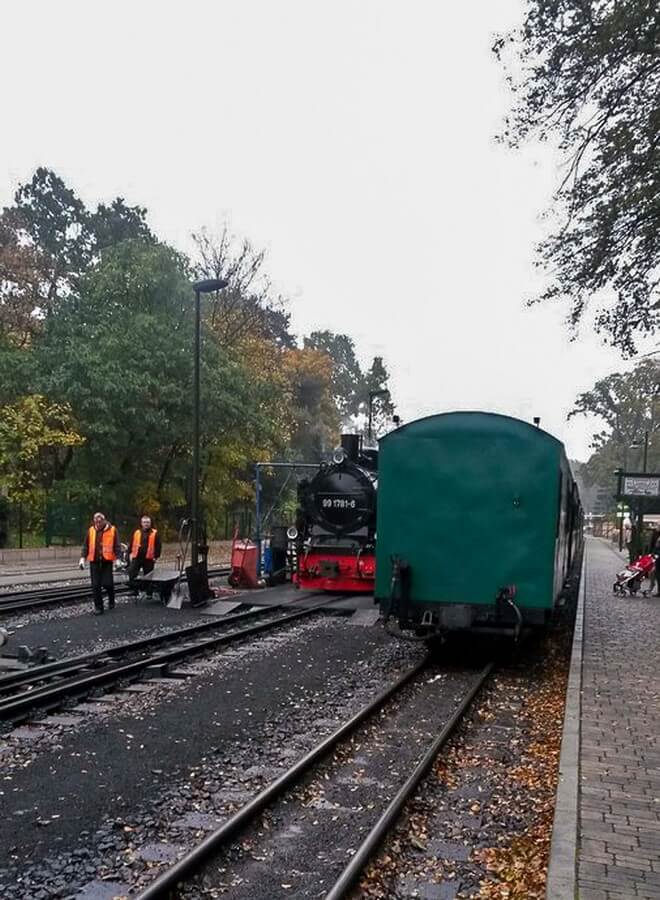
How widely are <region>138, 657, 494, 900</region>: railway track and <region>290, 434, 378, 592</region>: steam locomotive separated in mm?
9127

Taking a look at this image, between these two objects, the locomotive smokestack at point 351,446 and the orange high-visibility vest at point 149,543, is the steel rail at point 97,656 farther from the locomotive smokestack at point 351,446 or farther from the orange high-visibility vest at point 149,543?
the locomotive smokestack at point 351,446

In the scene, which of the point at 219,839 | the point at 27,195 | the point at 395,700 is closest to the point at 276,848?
the point at 219,839

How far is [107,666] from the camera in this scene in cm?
973

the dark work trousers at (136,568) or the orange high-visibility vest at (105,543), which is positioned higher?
the orange high-visibility vest at (105,543)

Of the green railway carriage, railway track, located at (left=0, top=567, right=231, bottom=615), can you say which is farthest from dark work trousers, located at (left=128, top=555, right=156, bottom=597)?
the green railway carriage

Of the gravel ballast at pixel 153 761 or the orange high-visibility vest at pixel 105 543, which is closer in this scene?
the gravel ballast at pixel 153 761

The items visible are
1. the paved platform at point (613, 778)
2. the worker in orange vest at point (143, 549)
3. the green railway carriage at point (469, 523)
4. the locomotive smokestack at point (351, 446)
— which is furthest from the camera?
the locomotive smokestack at point (351, 446)

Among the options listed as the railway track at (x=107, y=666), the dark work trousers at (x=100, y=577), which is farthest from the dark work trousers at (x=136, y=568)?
the railway track at (x=107, y=666)

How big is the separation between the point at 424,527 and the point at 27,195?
47433 millimetres

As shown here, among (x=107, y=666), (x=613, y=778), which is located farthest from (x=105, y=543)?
(x=613, y=778)

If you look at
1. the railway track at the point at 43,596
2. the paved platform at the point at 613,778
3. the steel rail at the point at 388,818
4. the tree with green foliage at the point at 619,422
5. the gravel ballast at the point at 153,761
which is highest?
the tree with green foliage at the point at 619,422

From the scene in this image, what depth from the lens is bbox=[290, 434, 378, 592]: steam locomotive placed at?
1695 cm

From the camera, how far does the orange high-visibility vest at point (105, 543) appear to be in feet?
44.7

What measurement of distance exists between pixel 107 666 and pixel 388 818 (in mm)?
5614
